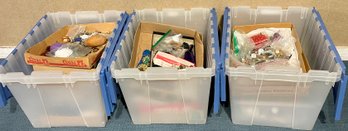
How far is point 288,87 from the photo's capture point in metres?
1.17

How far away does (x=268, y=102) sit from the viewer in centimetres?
124

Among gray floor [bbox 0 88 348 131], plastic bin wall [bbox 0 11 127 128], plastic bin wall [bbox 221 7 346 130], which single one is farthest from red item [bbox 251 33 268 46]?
plastic bin wall [bbox 0 11 127 128]

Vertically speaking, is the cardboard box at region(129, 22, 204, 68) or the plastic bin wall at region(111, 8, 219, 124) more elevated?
the cardboard box at region(129, 22, 204, 68)

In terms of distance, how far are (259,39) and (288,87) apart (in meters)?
0.34

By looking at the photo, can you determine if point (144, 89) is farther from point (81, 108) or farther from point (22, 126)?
point (22, 126)

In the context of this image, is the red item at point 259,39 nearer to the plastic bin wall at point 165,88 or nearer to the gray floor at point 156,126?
the plastic bin wall at point 165,88

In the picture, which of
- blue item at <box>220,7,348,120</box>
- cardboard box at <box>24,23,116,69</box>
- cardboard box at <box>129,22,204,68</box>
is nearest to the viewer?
blue item at <box>220,7,348,120</box>

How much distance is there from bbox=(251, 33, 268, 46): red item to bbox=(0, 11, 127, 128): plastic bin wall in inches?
22.1

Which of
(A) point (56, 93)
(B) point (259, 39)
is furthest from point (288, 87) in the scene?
(A) point (56, 93)

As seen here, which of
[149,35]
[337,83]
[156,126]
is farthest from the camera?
[149,35]

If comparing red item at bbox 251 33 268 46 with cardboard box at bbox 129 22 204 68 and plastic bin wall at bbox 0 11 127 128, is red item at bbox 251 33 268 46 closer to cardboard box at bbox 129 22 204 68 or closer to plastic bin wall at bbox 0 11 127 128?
cardboard box at bbox 129 22 204 68

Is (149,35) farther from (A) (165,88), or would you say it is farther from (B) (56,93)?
(B) (56,93)

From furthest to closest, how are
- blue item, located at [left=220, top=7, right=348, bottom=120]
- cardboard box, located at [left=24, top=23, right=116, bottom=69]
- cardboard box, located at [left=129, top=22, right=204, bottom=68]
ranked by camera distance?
cardboard box, located at [left=129, top=22, right=204, bottom=68] < cardboard box, located at [left=24, top=23, right=116, bottom=69] < blue item, located at [left=220, top=7, right=348, bottom=120]

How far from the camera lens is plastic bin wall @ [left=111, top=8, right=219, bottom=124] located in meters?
1.17
